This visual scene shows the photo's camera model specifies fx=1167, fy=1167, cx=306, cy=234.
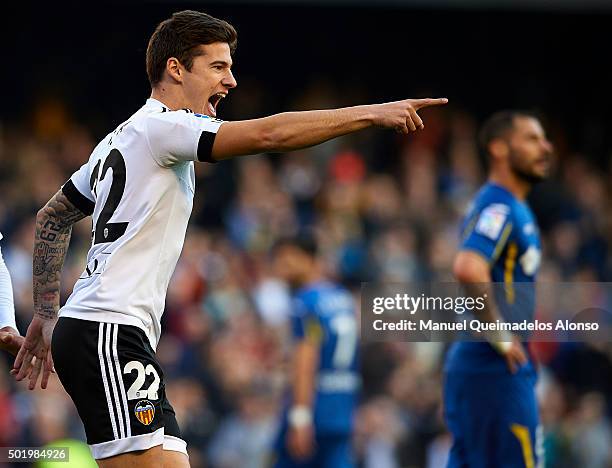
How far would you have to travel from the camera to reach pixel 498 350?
6.93 m

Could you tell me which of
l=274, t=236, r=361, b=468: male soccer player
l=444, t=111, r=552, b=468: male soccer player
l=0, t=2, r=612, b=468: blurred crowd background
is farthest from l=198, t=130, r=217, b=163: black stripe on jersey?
l=0, t=2, r=612, b=468: blurred crowd background

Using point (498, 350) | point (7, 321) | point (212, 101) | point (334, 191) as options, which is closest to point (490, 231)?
point (498, 350)

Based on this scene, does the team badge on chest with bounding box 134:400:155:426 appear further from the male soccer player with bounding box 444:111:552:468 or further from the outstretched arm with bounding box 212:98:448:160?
the male soccer player with bounding box 444:111:552:468

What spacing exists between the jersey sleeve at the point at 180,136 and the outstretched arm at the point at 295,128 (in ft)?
0.15

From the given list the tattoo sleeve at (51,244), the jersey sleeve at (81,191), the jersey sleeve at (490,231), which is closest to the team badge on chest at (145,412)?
the tattoo sleeve at (51,244)

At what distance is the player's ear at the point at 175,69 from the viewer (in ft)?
16.2

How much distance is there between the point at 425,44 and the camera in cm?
1789

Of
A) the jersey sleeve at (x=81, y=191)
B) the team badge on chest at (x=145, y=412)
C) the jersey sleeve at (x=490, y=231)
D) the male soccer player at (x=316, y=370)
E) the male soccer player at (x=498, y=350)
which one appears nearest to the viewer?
the team badge on chest at (x=145, y=412)

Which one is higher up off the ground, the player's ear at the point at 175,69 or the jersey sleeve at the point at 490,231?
the player's ear at the point at 175,69

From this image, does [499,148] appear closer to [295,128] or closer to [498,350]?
[498,350]

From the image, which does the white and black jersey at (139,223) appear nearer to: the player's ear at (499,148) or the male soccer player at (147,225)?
the male soccer player at (147,225)

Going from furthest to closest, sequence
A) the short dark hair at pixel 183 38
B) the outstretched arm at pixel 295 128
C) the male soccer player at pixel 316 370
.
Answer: the male soccer player at pixel 316 370
the short dark hair at pixel 183 38
the outstretched arm at pixel 295 128

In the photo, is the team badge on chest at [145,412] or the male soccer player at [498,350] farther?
the male soccer player at [498,350]

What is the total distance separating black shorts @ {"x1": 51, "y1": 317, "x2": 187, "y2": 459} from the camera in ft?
14.9
